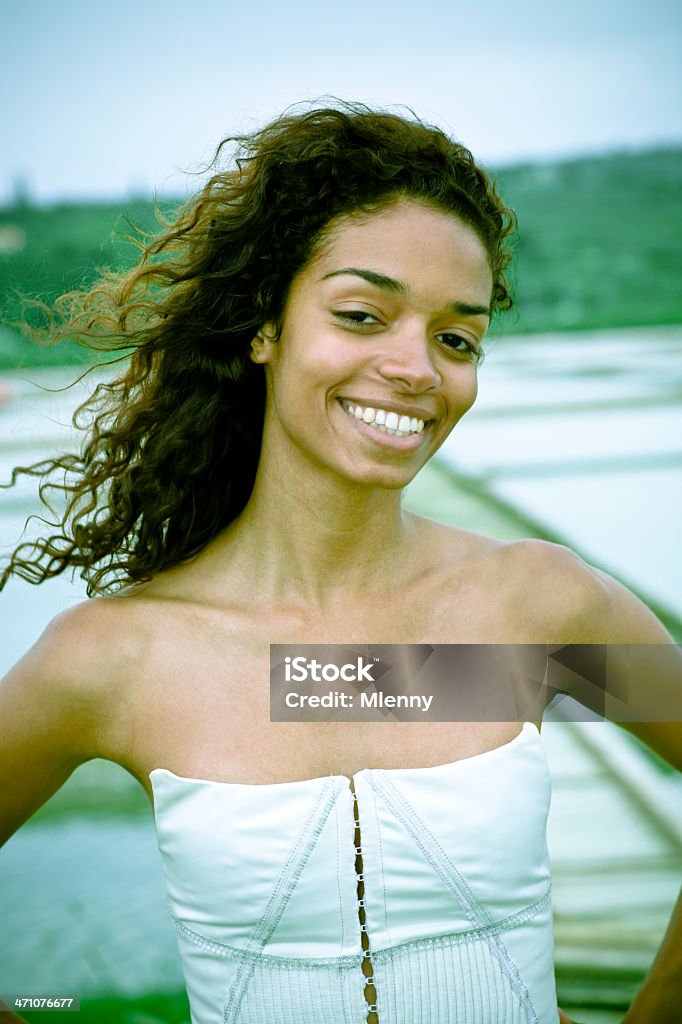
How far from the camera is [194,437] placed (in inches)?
47.8

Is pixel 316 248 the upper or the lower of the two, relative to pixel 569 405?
lower

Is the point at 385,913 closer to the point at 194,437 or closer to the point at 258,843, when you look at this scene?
the point at 258,843

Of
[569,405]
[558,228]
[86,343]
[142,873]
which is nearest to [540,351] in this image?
[569,405]

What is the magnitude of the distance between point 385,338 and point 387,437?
0.30 ft

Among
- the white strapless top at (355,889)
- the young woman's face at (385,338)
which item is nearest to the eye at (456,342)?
the young woman's face at (385,338)

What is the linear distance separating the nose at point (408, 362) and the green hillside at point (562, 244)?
1.24ft

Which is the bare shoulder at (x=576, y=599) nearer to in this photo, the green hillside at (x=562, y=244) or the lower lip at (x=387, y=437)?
the lower lip at (x=387, y=437)

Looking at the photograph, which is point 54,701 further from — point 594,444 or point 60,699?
point 594,444

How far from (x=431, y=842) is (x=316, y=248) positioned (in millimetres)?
568

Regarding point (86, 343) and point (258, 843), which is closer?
point (258, 843)

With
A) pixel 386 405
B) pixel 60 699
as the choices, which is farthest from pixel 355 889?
pixel 386 405

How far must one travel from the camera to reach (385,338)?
996 millimetres

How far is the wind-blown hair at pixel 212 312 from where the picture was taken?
1054mm

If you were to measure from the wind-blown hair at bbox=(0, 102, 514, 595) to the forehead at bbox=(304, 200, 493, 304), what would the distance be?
Result: 0.05 ft
